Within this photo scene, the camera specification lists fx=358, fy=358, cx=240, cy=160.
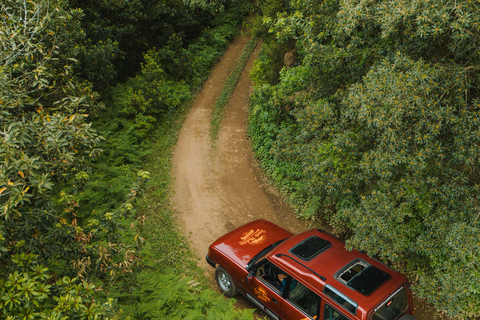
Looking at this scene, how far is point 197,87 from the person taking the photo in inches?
749

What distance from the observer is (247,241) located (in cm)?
895

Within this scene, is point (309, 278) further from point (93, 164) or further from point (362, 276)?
point (93, 164)

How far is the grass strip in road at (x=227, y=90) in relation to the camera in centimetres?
1634

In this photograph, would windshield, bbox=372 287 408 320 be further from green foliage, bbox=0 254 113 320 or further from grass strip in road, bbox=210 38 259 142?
grass strip in road, bbox=210 38 259 142

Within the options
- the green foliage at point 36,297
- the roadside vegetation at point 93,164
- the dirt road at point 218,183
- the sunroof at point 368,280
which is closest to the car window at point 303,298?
the sunroof at point 368,280

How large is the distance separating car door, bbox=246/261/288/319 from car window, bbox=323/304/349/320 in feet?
3.45

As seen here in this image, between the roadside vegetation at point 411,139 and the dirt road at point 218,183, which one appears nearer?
the roadside vegetation at point 411,139

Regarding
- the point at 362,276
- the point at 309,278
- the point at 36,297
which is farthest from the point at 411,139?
the point at 36,297

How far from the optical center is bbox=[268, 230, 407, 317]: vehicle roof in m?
6.56

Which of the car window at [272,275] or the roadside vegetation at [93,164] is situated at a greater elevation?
the roadside vegetation at [93,164]

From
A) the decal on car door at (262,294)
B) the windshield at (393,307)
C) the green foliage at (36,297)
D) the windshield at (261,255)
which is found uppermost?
the green foliage at (36,297)

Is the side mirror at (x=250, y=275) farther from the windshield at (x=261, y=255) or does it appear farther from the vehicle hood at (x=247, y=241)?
the vehicle hood at (x=247, y=241)

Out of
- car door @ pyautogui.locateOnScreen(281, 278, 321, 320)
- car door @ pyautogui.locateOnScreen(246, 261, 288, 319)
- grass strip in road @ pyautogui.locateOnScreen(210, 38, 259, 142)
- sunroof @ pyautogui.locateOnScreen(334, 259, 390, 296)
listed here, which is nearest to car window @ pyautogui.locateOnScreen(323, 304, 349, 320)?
car door @ pyautogui.locateOnScreen(281, 278, 321, 320)

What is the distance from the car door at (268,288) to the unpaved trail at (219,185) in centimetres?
98
